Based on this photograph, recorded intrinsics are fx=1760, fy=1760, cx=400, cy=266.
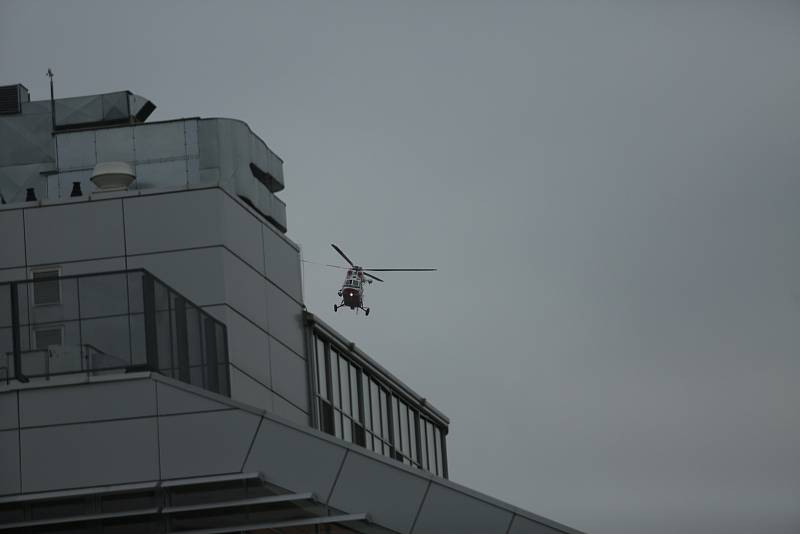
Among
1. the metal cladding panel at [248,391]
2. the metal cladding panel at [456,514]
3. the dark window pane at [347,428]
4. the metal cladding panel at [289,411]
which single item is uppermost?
the metal cladding panel at [248,391]

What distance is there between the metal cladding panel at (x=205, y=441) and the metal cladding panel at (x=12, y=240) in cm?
710

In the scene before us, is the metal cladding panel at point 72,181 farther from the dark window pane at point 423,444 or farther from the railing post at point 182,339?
the dark window pane at point 423,444

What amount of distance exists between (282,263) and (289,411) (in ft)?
9.64

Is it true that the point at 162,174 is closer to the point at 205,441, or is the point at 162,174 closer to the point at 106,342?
the point at 106,342

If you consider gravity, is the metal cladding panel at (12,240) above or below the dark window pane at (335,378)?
above

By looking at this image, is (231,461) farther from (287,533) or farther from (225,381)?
(225,381)

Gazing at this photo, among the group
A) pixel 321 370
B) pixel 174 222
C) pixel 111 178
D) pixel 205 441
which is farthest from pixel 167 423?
pixel 321 370

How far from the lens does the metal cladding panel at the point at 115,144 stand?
3794cm

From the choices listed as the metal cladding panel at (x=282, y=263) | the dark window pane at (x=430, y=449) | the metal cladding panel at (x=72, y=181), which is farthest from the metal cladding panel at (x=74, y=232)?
the dark window pane at (x=430, y=449)

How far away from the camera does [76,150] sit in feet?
126

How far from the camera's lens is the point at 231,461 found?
26.4 metres

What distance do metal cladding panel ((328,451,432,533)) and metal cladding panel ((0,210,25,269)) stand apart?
8.99 m

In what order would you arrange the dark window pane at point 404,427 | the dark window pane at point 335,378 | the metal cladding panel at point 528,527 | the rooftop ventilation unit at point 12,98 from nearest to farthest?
the metal cladding panel at point 528,527 → the dark window pane at point 335,378 → the rooftop ventilation unit at point 12,98 → the dark window pane at point 404,427

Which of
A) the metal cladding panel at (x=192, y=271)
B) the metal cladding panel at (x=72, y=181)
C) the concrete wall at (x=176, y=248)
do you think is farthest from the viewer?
the metal cladding panel at (x=72, y=181)
